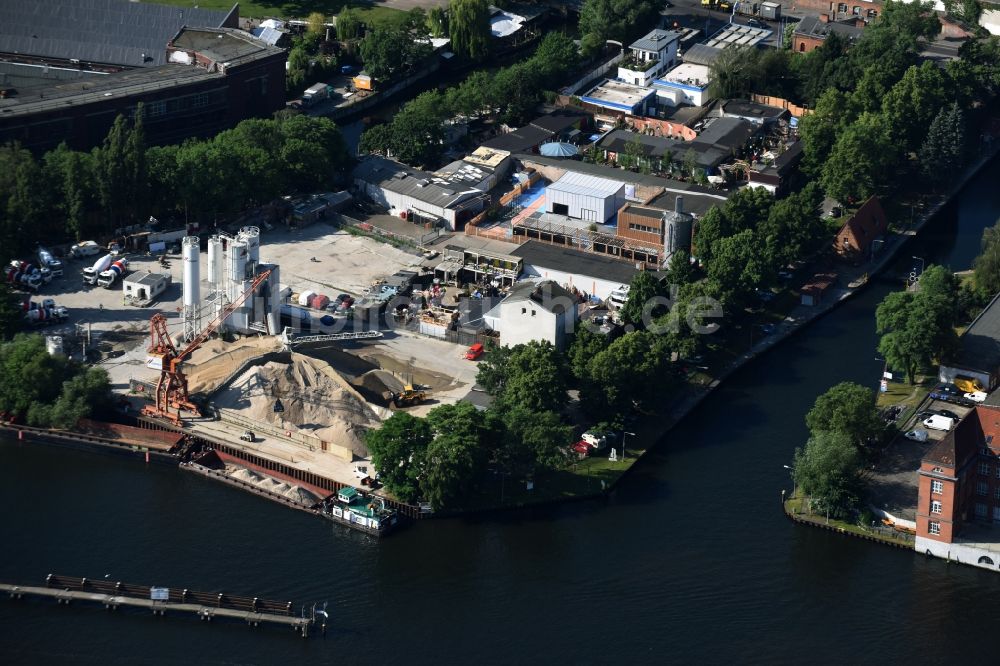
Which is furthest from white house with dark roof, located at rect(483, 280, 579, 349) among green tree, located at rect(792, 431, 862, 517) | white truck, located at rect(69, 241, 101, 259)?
white truck, located at rect(69, 241, 101, 259)

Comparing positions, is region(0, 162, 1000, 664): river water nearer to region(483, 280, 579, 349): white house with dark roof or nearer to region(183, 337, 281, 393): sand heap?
region(183, 337, 281, 393): sand heap

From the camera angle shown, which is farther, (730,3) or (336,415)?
(730,3)

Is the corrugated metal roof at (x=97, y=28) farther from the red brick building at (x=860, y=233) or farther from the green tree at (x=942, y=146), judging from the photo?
the green tree at (x=942, y=146)

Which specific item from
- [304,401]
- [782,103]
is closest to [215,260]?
[304,401]

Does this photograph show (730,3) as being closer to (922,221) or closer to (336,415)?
(922,221)

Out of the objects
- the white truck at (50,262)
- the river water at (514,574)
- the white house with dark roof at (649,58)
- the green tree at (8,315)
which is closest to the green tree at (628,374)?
the river water at (514,574)

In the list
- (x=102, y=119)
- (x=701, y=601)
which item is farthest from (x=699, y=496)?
(x=102, y=119)
